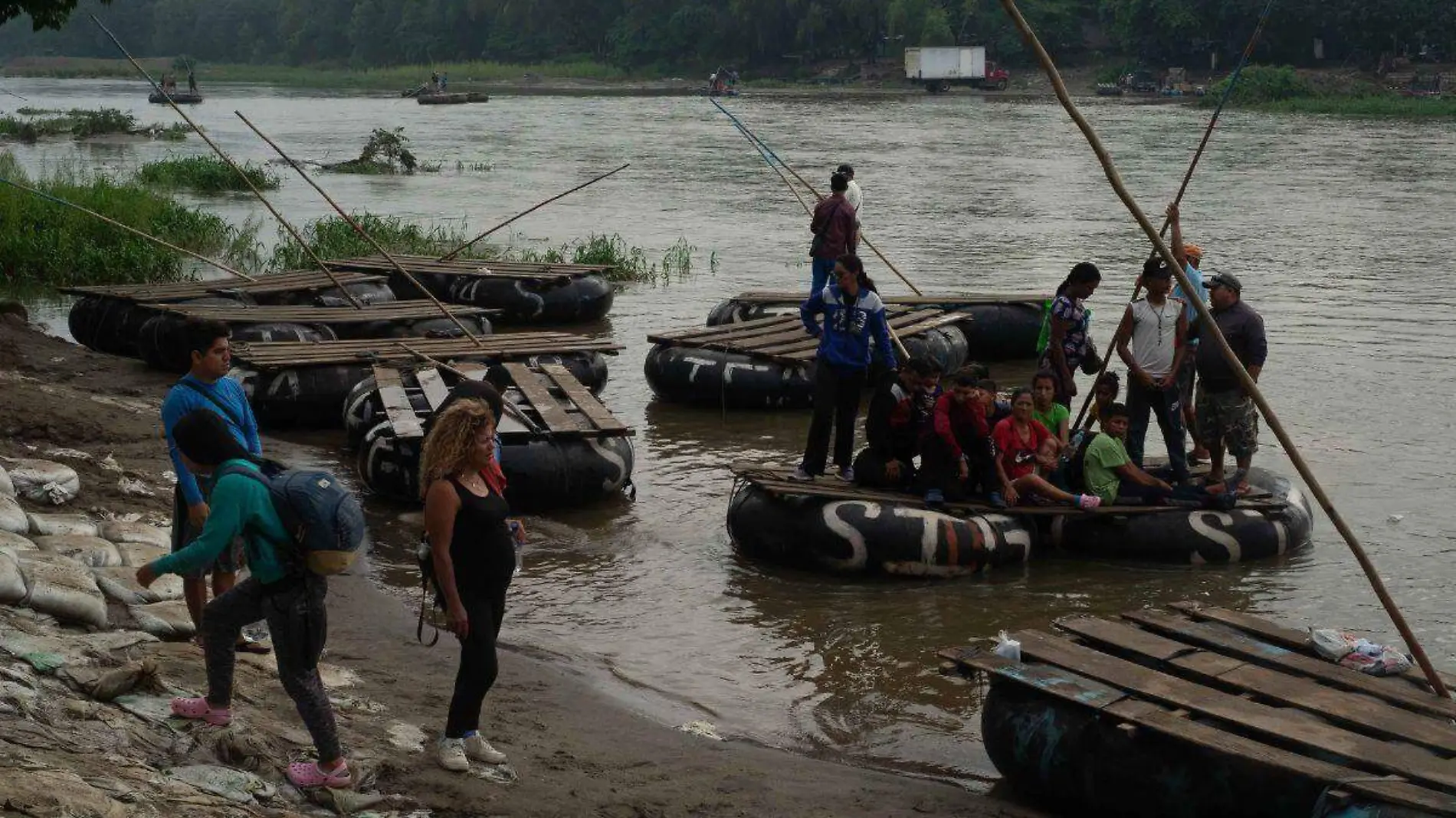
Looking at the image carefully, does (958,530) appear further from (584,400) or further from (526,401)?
(526,401)

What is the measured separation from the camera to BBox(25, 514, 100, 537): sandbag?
866 centimetres

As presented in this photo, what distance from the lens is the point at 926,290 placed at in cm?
2323

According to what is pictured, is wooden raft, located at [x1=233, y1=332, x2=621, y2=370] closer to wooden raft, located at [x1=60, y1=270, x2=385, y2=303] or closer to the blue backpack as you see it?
wooden raft, located at [x1=60, y1=270, x2=385, y2=303]

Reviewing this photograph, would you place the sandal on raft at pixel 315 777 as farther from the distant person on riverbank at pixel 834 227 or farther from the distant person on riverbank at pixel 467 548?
the distant person on riverbank at pixel 834 227

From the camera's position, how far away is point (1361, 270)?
25.1m

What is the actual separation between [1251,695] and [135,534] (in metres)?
5.79

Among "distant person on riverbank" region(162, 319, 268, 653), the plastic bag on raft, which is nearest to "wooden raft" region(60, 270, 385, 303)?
"distant person on riverbank" region(162, 319, 268, 653)

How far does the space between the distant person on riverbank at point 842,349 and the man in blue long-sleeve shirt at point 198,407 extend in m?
4.34

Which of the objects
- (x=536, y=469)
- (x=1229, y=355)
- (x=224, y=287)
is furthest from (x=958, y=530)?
(x=224, y=287)

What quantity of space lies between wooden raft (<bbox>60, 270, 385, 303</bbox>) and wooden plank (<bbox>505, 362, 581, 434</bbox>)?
4.91 metres

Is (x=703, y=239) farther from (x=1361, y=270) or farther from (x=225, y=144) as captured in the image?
(x=225, y=144)

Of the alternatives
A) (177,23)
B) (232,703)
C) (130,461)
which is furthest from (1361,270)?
(177,23)

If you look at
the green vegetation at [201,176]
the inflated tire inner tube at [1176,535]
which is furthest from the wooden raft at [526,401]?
the green vegetation at [201,176]

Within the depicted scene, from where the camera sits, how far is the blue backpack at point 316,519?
6012 mm
